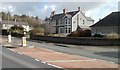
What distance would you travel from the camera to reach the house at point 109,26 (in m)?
36.9

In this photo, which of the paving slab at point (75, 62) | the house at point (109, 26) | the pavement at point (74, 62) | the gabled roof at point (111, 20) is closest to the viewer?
the pavement at point (74, 62)

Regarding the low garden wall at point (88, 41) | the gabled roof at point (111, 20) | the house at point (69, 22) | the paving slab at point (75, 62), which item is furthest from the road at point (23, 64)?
the house at point (69, 22)

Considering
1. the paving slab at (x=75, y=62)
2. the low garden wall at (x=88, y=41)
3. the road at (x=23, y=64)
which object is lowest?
the paving slab at (x=75, y=62)

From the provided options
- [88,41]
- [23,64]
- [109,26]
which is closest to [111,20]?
[109,26]

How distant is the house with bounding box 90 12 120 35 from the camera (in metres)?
36.9

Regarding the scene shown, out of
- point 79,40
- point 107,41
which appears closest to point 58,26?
point 79,40

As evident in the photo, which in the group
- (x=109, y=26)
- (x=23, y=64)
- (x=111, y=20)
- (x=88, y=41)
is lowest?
(x=23, y=64)

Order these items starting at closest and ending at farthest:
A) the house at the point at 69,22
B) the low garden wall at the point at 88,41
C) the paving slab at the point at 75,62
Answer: the paving slab at the point at 75,62 → the low garden wall at the point at 88,41 → the house at the point at 69,22

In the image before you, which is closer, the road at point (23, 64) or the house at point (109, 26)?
the road at point (23, 64)

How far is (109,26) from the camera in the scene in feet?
123

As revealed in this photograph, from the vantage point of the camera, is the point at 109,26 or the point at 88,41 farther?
the point at 109,26

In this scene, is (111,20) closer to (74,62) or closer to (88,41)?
(88,41)

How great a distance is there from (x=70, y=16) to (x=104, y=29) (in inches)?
753

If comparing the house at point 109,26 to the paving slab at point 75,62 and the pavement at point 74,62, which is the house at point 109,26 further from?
the paving slab at point 75,62
